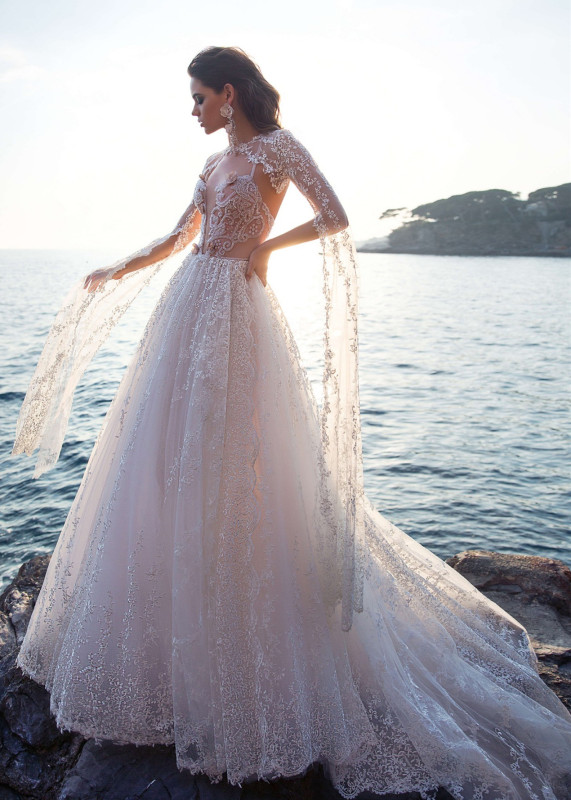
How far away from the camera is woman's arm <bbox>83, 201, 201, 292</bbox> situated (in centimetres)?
298

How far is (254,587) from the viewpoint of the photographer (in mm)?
2273

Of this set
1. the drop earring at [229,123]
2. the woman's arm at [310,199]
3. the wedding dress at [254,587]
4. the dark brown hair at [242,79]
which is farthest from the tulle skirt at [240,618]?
the dark brown hair at [242,79]

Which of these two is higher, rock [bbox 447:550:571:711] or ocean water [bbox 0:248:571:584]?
rock [bbox 447:550:571:711]

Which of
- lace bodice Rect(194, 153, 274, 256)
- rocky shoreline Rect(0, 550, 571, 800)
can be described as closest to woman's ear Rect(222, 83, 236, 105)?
lace bodice Rect(194, 153, 274, 256)

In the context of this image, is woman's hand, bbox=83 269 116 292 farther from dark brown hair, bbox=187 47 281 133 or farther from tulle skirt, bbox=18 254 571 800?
dark brown hair, bbox=187 47 281 133

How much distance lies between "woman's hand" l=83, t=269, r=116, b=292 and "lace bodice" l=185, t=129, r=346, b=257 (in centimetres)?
58

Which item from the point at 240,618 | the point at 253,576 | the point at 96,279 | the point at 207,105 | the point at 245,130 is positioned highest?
→ the point at 207,105

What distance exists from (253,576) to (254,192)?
139 cm

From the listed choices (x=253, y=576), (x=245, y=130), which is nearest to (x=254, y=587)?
(x=253, y=576)

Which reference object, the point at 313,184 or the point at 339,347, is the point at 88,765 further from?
the point at 313,184

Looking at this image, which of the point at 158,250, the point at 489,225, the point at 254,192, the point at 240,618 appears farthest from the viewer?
the point at 489,225

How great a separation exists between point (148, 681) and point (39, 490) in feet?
15.9

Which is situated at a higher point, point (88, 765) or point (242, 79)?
point (242, 79)

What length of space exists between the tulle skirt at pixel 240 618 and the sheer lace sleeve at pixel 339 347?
78 millimetres
